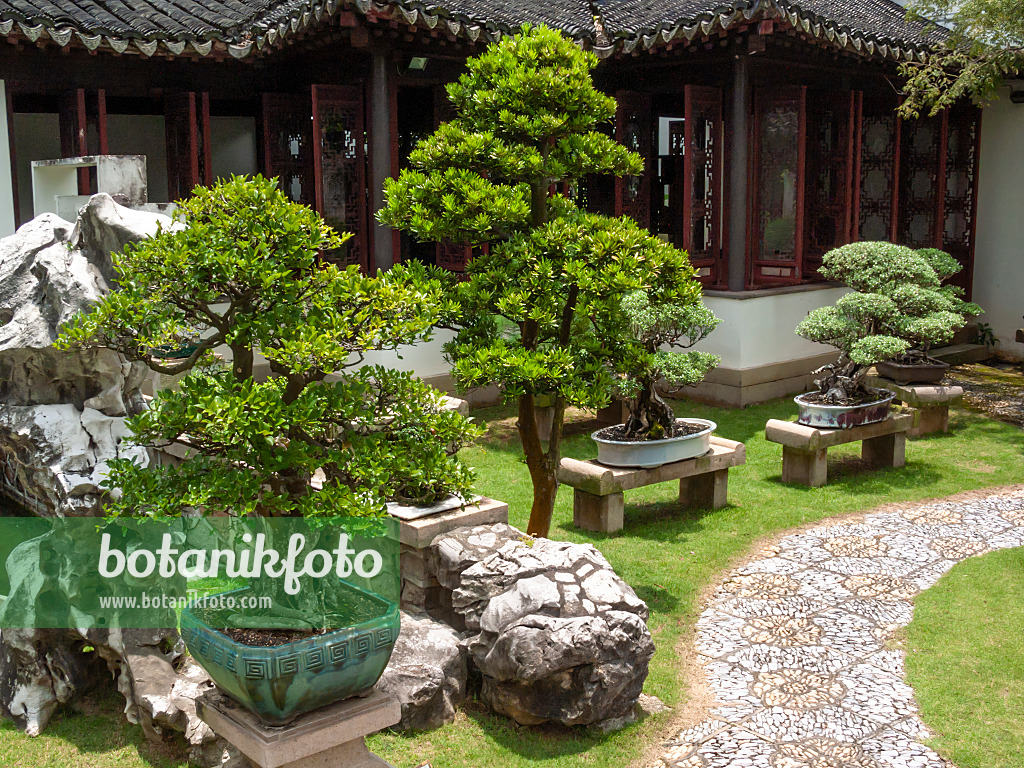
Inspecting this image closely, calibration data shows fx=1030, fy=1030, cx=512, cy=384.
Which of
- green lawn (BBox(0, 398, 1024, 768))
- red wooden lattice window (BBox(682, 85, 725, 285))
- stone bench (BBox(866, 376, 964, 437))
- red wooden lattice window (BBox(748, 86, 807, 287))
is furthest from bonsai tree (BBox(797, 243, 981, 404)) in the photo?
red wooden lattice window (BBox(682, 85, 725, 285))

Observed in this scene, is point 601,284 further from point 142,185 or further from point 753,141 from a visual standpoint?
point 753,141

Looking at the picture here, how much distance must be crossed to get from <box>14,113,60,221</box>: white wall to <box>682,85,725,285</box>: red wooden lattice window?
7.28m

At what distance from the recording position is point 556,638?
4.47 metres

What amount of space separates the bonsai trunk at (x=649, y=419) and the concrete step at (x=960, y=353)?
269 inches

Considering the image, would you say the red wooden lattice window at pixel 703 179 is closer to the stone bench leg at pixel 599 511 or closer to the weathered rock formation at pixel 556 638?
the stone bench leg at pixel 599 511

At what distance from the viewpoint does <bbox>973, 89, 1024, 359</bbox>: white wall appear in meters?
13.5

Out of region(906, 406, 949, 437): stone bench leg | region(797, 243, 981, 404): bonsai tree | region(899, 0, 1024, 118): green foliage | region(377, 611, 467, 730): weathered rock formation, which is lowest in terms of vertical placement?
region(377, 611, 467, 730): weathered rock formation

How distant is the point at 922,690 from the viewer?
16.4 feet

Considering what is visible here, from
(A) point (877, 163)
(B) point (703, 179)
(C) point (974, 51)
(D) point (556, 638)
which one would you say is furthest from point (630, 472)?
(A) point (877, 163)

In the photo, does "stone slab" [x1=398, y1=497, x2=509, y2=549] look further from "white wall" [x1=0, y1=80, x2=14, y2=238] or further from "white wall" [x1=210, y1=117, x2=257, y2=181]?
"white wall" [x1=210, y1=117, x2=257, y2=181]

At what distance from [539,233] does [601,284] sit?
18.6 inches

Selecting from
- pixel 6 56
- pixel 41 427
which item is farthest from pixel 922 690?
pixel 6 56

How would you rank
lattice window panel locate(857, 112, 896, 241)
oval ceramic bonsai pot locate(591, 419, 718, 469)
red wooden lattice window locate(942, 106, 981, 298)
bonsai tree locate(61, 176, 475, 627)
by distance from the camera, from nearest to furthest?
bonsai tree locate(61, 176, 475, 627)
oval ceramic bonsai pot locate(591, 419, 718, 469)
lattice window panel locate(857, 112, 896, 241)
red wooden lattice window locate(942, 106, 981, 298)

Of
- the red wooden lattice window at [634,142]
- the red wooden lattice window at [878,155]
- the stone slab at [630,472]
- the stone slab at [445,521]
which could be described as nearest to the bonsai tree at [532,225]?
the stone slab at [445,521]
